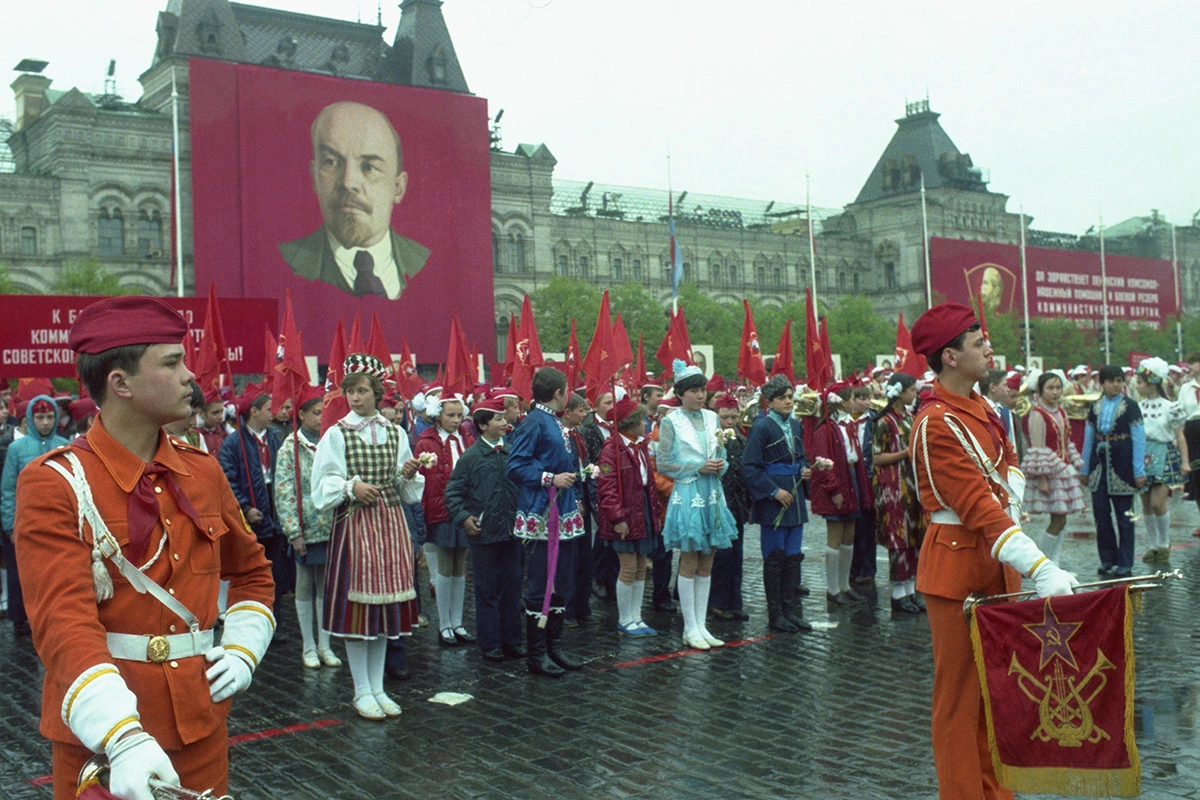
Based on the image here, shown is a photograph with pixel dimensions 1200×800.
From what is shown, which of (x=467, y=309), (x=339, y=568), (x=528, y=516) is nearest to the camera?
(x=339, y=568)

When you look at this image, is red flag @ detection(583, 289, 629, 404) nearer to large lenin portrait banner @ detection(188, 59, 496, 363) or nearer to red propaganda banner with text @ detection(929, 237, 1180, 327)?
large lenin portrait banner @ detection(188, 59, 496, 363)

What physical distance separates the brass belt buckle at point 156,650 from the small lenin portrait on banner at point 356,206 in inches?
1710

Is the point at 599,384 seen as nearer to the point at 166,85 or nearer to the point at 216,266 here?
the point at 216,266

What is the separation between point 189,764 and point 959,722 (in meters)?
2.61

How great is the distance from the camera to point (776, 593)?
28.4 feet

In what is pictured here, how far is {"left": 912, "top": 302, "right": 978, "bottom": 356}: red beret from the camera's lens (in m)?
4.21

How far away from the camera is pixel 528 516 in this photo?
7.62 meters

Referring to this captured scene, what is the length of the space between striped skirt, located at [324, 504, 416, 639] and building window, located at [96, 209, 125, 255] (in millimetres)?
46138

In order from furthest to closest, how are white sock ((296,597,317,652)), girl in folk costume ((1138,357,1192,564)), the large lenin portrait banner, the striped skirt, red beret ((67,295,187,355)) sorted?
the large lenin portrait banner, girl in folk costume ((1138,357,1192,564)), white sock ((296,597,317,652)), the striped skirt, red beret ((67,295,187,355))

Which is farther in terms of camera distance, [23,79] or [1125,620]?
[23,79]

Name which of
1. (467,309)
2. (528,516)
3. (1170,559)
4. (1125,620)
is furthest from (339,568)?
(467,309)

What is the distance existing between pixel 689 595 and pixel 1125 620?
470cm

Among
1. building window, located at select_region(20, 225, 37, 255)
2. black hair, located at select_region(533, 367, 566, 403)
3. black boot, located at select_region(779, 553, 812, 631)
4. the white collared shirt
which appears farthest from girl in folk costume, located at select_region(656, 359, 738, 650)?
building window, located at select_region(20, 225, 37, 255)

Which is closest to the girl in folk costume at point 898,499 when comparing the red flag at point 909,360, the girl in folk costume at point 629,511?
the girl in folk costume at point 629,511
